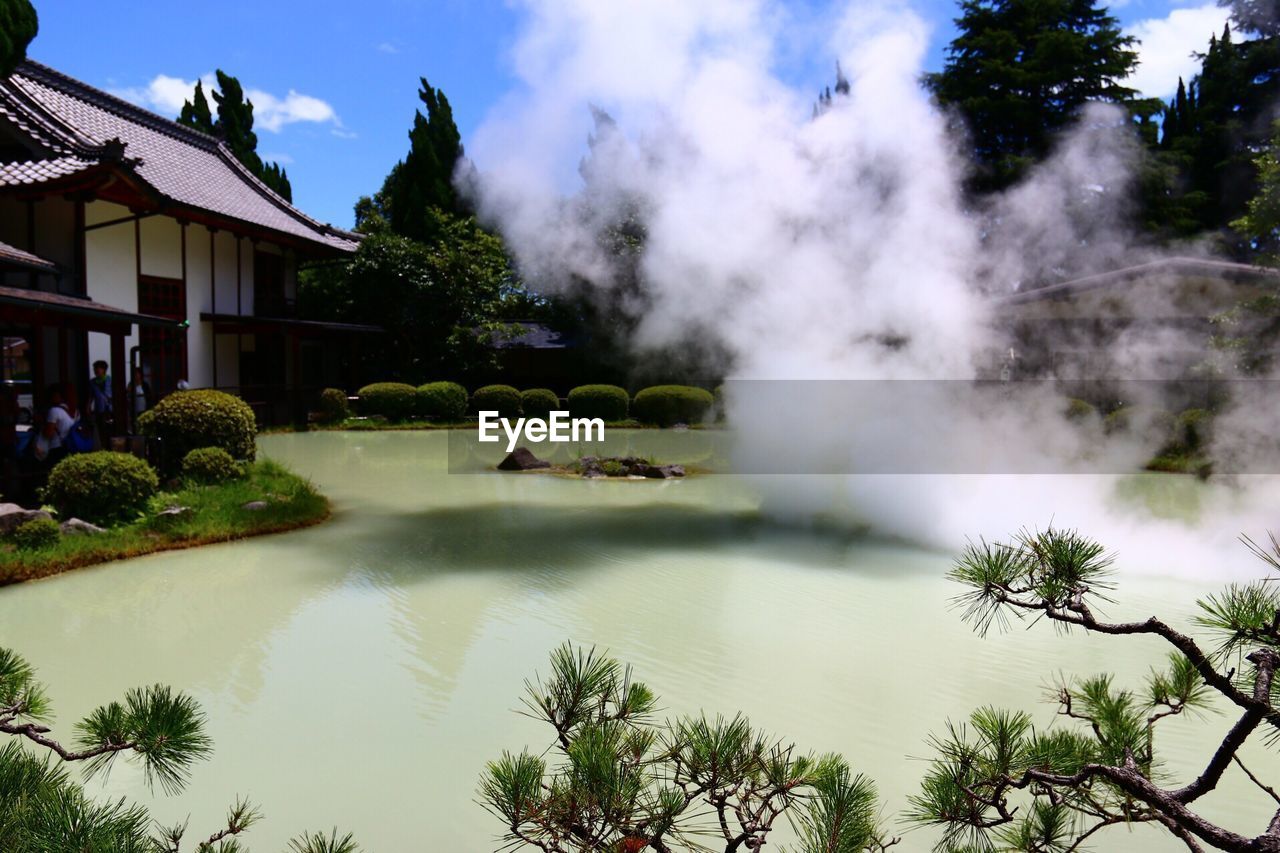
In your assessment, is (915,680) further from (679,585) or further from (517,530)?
(517,530)

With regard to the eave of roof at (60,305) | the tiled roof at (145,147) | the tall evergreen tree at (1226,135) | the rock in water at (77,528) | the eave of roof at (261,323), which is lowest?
the rock in water at (77,528)

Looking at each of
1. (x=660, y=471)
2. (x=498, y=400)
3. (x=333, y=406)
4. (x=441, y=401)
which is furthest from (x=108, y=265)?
(x=660, y=471)

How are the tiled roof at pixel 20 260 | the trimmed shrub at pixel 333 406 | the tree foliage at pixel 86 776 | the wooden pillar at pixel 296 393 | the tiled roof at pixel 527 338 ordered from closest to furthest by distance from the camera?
1. the tree foliage at pixel 86 776
2. the tiled roof at pixel 20 260
3. the wooden pillar at pixel 296 393
4. the trimmed shrub at pixel 333 406
5. the tiled roof at pixel 527 338

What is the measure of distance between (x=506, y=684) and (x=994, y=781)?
3.74m

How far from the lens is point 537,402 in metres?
26.1

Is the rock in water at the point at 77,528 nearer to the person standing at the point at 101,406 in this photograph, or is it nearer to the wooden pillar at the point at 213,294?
the person standing at the point at 101,406

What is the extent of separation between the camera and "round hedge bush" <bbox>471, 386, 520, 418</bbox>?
25.8 metres

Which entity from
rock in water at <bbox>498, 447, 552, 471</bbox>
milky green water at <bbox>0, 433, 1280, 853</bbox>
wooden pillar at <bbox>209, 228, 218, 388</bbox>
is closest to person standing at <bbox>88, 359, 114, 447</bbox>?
milky green water at <bbox>0, 433, 1280, 853</bbox>

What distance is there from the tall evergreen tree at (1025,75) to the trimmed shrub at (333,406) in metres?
20.0

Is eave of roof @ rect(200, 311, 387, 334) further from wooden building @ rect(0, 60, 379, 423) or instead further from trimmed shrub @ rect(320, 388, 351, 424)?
trimmed shrub @ rect(320, 388, 351, 424)

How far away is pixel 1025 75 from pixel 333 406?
74.5 ft

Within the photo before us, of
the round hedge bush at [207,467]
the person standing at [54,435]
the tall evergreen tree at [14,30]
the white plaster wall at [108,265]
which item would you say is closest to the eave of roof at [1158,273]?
the round hedge bush at [207,467]

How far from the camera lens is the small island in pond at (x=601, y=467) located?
1470 cm
